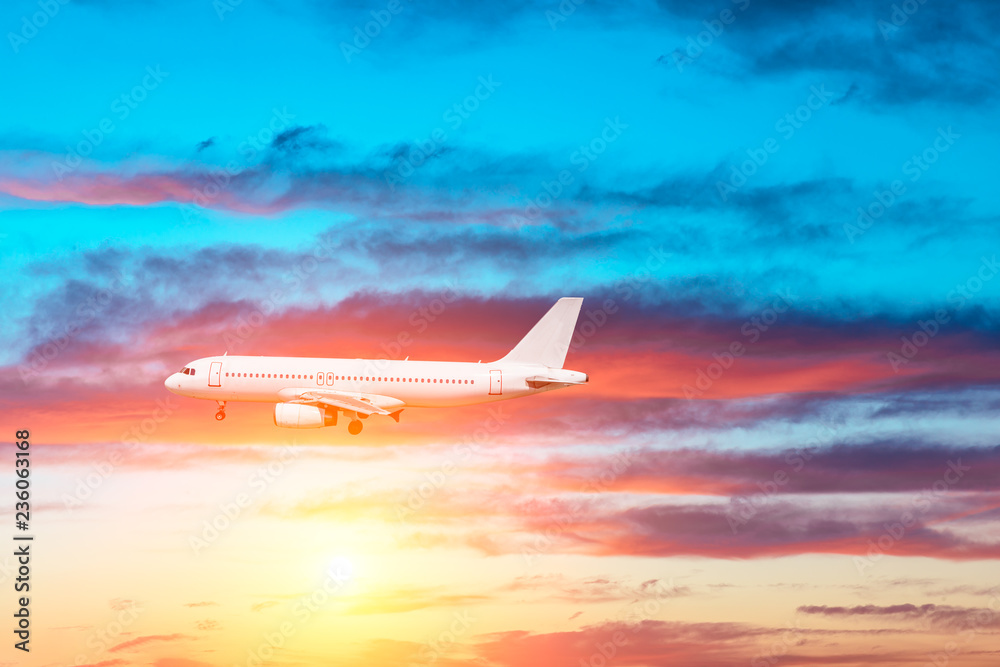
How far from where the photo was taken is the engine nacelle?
7588 cm

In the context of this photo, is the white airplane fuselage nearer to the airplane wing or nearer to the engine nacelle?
the airplane wing

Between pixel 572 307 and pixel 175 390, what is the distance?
34.1m

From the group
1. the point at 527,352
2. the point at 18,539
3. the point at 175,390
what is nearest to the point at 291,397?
the point at 175,390

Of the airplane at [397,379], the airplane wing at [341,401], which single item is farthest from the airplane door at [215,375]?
the airplane wing at [341,401]

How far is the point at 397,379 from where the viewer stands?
79438mm

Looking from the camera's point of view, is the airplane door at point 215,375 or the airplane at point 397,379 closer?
the airplane at point 397,379

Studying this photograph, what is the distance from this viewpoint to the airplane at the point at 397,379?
259 feet

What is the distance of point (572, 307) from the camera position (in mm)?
80000

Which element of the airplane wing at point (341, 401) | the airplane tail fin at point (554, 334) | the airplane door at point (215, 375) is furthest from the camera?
the airplane door at point (215, 375)

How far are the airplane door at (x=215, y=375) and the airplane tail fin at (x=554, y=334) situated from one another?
25458 millimetres

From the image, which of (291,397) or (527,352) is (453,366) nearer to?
(527,352)

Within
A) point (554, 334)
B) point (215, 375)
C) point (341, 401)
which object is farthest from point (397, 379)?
point (215, 375)

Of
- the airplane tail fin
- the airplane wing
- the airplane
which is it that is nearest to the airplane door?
the airplane

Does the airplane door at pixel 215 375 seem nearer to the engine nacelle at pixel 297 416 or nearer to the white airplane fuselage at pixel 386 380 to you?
the white airplane fuselage at pixel 386 380
